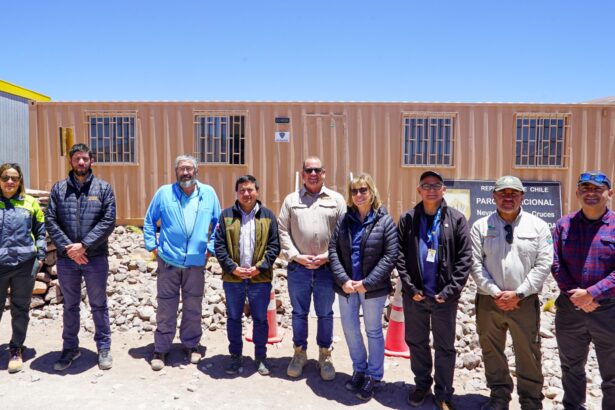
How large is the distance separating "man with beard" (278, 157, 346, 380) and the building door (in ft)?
15.9

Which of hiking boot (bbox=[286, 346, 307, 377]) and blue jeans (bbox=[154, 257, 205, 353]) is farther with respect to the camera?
blue jeans (bbox=[154, 257, 205, 353])

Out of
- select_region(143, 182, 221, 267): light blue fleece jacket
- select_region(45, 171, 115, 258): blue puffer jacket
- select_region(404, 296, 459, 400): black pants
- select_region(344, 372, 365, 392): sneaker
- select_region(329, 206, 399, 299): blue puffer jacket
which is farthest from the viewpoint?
select_region(143, 182, 221, 267): light blue fleece jacket

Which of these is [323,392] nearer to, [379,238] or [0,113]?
[379,238]

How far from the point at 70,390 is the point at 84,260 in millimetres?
1180

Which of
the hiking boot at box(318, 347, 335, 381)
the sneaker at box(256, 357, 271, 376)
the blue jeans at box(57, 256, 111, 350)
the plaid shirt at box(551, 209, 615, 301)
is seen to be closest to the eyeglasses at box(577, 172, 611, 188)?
the plaid shirt at box(551, 209, 615, 301)

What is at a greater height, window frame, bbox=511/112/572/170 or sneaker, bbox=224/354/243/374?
window frame, bbox=511/112/572/170

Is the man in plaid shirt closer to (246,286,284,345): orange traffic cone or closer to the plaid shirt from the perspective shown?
the plaid shirt

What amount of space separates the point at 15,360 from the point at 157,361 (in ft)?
4.59

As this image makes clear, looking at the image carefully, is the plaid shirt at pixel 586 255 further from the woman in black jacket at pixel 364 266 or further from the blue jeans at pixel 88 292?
the blue jeans at pixel 88 292

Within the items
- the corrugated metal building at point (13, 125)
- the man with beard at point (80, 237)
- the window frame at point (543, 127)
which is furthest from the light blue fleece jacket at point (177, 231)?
the corrugated metal building at point (13, 125)

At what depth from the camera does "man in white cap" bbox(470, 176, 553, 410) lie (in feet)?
10.7

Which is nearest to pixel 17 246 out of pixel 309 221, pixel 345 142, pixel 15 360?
pixel 15 360

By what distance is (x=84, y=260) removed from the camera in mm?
4160

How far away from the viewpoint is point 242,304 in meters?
4.21
